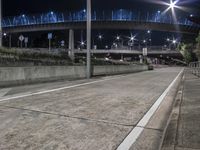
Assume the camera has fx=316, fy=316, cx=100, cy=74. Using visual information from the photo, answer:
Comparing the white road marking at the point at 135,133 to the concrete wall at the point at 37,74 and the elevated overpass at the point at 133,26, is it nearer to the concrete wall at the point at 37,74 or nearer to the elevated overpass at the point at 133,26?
the concrete wall at the point at 37,74

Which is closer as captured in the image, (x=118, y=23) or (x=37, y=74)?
(x=37, y=74)

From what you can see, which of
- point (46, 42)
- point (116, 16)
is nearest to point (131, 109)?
point (116, 16)

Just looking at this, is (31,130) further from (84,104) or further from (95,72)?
(95,72)

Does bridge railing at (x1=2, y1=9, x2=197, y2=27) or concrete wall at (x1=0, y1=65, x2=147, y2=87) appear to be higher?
bridge railing at (x1=2, y1=9, x2=197, y2=27)

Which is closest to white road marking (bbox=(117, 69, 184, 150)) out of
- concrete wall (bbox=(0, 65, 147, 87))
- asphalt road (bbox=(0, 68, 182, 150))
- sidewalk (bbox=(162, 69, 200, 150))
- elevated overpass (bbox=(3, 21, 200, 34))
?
asphalt road (bbox=(0, 68, 182, 150))

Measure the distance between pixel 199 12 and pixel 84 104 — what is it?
59.3m

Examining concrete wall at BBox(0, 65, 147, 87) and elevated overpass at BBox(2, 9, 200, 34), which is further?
elevated overpass at BBox(2, 9, 200, 34)

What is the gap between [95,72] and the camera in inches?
1137

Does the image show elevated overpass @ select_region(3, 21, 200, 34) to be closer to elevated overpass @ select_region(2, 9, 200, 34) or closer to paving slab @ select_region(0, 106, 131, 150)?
elevated overpass @ select_region(2, 9, 200, 34)

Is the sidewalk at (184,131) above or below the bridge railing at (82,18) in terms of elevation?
below

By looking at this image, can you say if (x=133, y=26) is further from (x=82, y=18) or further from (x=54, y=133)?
(x=54, y=133)

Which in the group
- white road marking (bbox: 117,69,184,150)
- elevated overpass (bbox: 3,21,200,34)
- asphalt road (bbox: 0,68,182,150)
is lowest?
white road marking (bbox: 117,69,184,150)

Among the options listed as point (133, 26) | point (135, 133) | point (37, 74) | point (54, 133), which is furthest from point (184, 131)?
point (133, 26)

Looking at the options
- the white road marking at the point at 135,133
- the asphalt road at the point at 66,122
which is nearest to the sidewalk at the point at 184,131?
the white road marking at the point at 135,133
